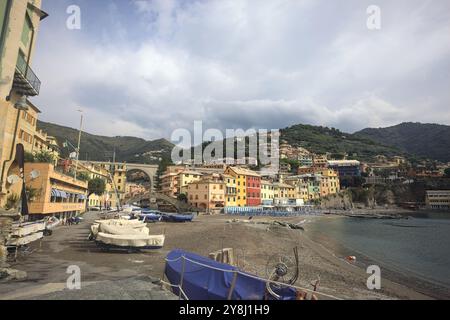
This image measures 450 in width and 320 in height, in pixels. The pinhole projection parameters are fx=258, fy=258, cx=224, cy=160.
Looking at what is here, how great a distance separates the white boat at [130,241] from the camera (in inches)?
822

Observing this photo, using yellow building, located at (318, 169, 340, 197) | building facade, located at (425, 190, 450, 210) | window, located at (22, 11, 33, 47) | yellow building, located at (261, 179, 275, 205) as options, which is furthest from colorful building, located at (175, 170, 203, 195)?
building facade, located at (425, 190, 450, 210)

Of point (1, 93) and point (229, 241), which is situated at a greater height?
point (1, 93)

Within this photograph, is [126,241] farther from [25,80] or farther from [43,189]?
[25,80]

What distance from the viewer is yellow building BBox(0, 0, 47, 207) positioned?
18.8 metres

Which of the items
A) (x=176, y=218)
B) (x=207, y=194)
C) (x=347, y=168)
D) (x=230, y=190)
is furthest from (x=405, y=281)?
(x=347, y=168)

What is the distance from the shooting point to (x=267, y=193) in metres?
97.4

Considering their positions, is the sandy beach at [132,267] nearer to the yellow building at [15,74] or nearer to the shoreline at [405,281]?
the shoreline at [405,281]

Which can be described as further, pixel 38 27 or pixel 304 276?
pixel 38 27

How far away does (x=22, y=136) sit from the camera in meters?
29.6

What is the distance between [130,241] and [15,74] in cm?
1769

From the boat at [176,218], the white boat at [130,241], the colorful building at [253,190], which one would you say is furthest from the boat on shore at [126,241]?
the colorful building at [253,190]
